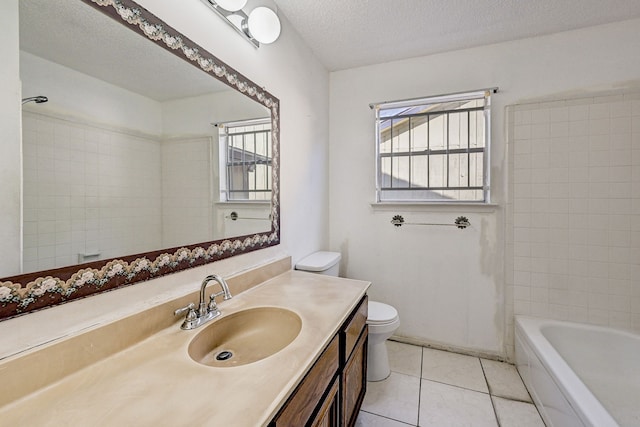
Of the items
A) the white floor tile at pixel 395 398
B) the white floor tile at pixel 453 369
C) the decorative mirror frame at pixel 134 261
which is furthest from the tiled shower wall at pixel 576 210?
the decorative mirror frame at pixel 134 261

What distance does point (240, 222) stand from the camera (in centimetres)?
136

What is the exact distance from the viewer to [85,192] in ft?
2.49

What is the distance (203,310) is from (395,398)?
4.57 ft

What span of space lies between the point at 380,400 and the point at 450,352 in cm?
86

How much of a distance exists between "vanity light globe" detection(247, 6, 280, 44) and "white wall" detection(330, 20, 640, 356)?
116 centimetres

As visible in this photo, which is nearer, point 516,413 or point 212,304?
point 212,304

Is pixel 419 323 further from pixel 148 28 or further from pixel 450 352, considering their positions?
pixel 148 28

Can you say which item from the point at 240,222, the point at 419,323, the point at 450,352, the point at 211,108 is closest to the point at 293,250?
the point at 240,222

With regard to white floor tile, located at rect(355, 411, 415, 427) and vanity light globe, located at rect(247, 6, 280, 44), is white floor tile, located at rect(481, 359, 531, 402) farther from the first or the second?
vanity light globe, located at rect(247, 6, 280, 44)

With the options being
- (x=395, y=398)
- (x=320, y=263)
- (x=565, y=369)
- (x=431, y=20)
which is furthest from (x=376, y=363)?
(x=431, y=20)

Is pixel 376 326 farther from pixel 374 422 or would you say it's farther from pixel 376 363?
pixel 374 422

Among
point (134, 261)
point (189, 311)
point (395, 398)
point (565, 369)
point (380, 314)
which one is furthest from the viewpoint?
point (380, 314)

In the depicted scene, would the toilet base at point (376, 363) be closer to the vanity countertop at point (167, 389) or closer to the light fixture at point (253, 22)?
the vanity countertop at point (167, 389)

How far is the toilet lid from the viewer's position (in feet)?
5.67
